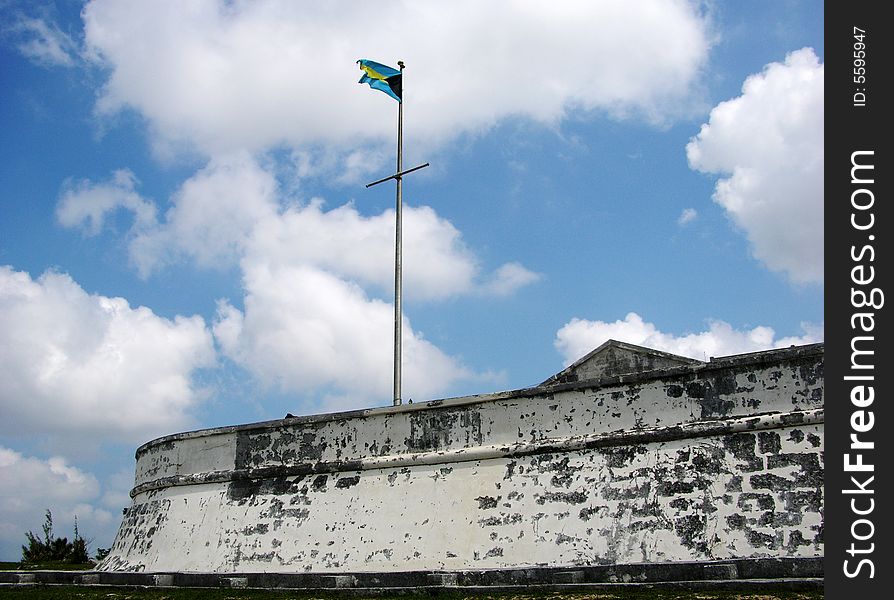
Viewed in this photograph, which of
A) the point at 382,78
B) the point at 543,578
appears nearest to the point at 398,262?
the point at 382,78

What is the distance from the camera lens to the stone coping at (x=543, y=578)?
6.34 m

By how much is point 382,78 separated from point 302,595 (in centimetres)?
835

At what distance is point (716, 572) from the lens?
6.58 meters

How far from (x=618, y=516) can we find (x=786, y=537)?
1382 millimetres

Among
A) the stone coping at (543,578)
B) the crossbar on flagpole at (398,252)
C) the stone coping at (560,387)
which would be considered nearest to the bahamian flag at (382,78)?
the crossbar on flagpole at (398,252)

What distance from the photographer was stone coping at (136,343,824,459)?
7465 millimetres

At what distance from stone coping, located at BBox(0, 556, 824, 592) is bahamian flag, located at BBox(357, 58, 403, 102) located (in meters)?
7.78

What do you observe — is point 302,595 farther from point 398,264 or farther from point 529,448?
point 398,264

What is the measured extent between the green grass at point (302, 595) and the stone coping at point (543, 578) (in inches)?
4.8

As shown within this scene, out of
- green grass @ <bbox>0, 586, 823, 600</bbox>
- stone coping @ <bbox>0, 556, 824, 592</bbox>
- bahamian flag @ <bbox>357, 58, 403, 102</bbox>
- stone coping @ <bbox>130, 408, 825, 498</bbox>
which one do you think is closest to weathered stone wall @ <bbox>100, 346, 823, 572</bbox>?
stone coping @ <bbox>130, 408, 825, 498</bbox>

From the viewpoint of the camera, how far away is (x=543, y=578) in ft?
23.7
